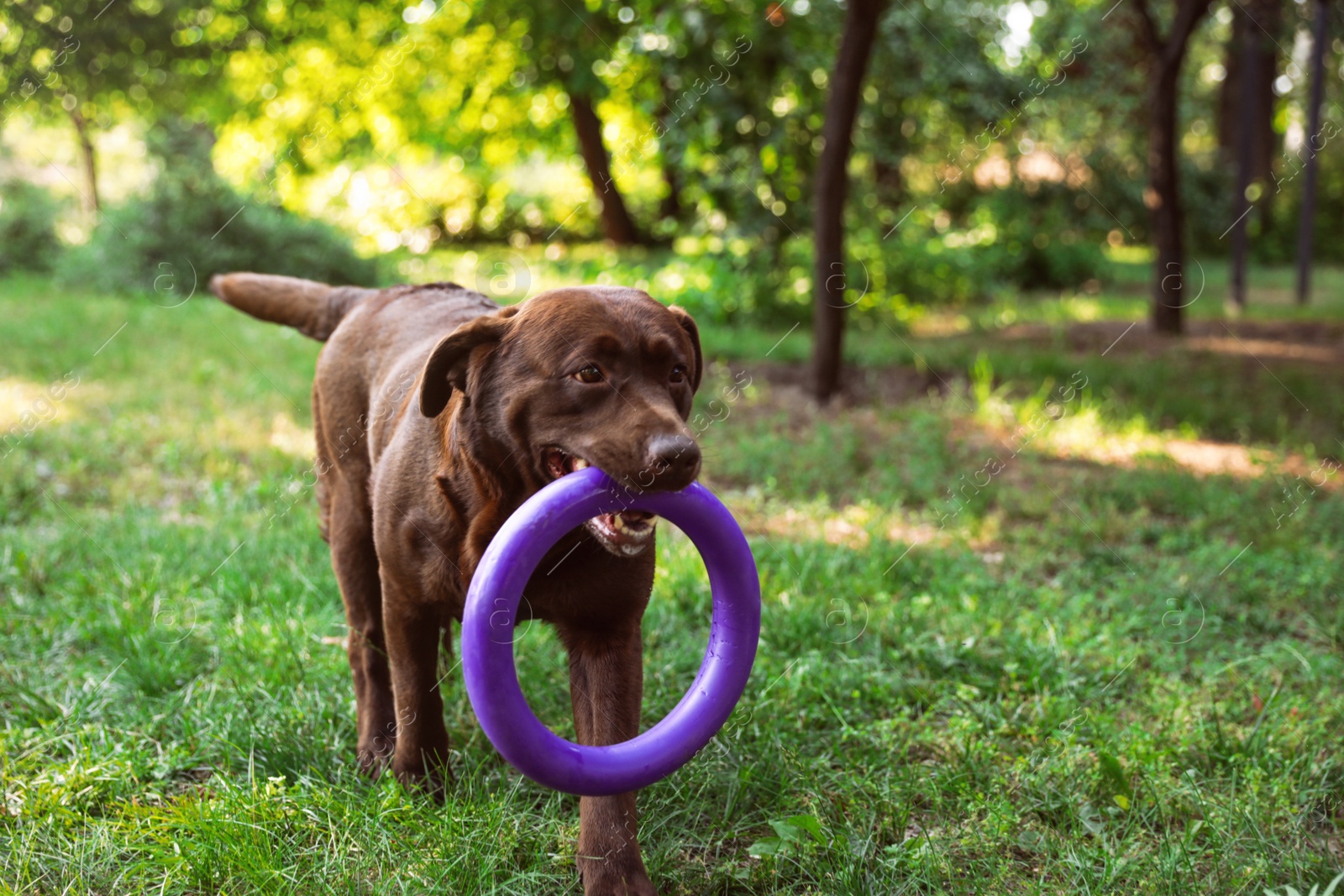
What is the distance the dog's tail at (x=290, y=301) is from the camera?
400 cm

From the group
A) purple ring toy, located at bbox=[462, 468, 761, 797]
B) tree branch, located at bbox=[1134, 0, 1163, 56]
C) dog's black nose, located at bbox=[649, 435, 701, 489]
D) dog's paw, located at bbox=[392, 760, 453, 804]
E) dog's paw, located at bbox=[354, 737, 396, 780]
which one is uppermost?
tree branch, located at bbox=[1134, 0, 1163, 56]

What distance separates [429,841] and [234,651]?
1541 millimetres

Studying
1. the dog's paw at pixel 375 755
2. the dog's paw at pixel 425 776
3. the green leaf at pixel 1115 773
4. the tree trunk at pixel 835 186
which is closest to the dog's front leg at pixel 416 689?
the dog's paw at pixel 425 776

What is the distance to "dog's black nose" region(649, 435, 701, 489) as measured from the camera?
7.68ft

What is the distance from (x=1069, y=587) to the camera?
4711mm

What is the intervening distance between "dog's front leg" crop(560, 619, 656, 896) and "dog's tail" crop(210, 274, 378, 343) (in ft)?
6.10

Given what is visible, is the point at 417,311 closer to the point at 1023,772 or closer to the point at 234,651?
the point at 234,651

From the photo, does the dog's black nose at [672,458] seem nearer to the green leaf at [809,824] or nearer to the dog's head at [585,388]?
the dog's head at [585,388]

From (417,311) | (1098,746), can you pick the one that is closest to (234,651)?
(417,311)

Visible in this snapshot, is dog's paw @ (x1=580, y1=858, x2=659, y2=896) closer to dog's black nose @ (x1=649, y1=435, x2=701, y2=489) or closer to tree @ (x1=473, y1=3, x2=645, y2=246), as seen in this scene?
dog's black nose @ (x1=649, y1=435, x2=701, y2=489)

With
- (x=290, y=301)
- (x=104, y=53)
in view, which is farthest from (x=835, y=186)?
(x=104, y=53)

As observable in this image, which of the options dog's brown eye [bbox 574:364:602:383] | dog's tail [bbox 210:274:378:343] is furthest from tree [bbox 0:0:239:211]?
dog's brown eye [bbox 574:364:602:383]

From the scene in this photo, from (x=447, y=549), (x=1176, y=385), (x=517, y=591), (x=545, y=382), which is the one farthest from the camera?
(x=1176, y=385)

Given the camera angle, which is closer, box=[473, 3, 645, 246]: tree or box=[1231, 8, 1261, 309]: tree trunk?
box=[473, 3, 645, 246]: tree
